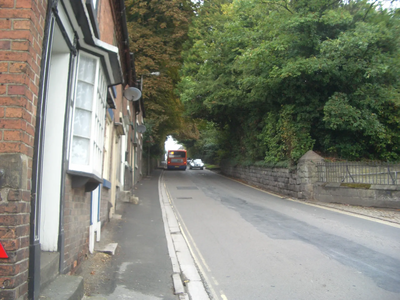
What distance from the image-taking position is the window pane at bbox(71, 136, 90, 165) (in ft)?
14.3

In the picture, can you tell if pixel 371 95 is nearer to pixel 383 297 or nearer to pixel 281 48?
pixel 281 48

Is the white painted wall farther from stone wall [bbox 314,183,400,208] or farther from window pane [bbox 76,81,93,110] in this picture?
stone wall [bbox 314,183,400,208]

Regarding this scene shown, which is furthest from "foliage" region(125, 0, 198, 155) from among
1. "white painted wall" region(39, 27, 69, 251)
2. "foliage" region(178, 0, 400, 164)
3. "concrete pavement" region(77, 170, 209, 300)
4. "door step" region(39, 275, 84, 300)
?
"door step" region(39, 275, 84, 300)

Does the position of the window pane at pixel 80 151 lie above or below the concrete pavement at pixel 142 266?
above

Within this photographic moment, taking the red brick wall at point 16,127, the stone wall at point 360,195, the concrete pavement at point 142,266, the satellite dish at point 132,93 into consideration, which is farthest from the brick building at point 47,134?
the stone wall at point 360,195

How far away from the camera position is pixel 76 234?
4707 millimetres

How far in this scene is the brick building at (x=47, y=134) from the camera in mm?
2756

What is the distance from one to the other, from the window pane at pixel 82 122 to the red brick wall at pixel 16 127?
1463 millimetres

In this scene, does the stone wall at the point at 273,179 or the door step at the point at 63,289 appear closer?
the door step at the point at 63,289

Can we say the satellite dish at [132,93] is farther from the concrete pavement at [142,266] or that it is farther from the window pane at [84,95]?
the window pane at [84,95]

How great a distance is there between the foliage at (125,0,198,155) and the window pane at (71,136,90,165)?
54.9ft

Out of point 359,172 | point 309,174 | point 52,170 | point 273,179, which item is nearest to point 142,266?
point 52,170

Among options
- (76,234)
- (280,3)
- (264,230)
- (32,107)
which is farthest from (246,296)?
(280,3)

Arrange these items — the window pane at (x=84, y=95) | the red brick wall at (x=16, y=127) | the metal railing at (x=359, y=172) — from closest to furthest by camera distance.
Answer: the red brick wall at (x=16, y=127) < the window pane at (x=84, y=95) < the metal railing at (x=359, y=172)
